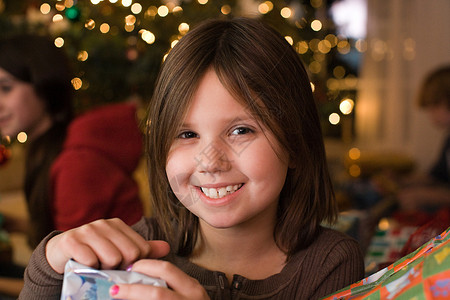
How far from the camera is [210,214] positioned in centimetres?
72

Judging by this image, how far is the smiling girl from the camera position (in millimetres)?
698

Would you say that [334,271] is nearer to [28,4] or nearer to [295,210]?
[295,210]

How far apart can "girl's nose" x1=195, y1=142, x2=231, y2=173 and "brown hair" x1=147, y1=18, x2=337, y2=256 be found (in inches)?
2.9

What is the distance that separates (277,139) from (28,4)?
2377mm

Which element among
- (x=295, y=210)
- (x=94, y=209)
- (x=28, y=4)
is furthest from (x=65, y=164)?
(x=28, y=4)

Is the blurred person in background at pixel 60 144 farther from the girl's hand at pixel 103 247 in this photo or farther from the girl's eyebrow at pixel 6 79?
the girl's hand at pixel 103 247

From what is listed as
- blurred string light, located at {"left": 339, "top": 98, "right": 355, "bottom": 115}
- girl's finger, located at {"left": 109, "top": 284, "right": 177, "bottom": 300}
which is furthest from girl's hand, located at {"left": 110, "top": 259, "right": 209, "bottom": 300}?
blurred string light, located at {"left": 339, "top": 98, "right": 355, "bottom": 115}

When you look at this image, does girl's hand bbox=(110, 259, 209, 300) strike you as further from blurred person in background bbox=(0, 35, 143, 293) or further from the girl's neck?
blurred person in background bbox=(0, 35, 143, 293)

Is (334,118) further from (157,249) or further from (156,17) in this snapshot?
(157,249)

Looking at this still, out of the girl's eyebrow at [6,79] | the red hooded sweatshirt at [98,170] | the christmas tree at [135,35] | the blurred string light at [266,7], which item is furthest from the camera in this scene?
the blurred string light at [266,7]

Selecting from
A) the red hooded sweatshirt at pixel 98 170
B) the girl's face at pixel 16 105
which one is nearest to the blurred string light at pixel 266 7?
the red hooded sweatshirt at pixel 98 170

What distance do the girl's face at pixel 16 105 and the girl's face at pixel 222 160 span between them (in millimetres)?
1049

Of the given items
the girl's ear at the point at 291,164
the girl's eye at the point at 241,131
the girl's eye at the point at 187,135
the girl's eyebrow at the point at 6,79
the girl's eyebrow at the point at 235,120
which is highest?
the girl's eyebrow at the point at 235,120

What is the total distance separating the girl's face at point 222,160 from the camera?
27.4 inches
